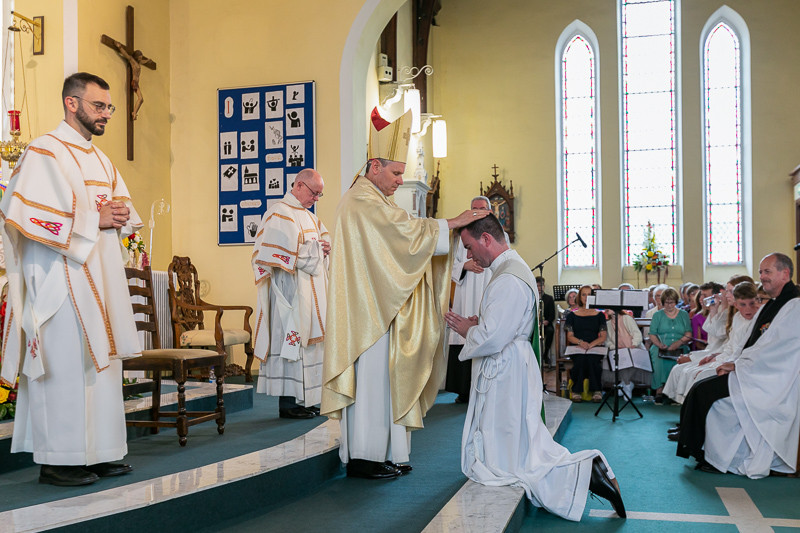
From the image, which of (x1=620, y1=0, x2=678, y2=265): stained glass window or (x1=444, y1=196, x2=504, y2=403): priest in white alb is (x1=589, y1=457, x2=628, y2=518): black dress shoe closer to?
(x1=444, y1=196, x2=504, y2=403): priest in white alb

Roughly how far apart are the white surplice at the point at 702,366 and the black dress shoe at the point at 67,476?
16.1 ft

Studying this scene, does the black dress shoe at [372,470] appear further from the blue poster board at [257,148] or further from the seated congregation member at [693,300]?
the seated congregation member at [693,300]

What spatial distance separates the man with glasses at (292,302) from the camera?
228 inches

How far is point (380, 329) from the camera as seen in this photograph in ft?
13.4

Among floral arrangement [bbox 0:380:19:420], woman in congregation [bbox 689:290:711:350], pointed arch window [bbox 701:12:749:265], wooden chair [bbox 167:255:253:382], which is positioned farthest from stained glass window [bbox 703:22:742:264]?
floral arrangement [bbox 0:380:19:420]

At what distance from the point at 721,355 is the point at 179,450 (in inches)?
192

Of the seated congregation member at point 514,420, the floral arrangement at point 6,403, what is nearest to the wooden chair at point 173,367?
the floral arrangement at point 6,403

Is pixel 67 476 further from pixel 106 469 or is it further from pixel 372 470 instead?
pixel 372 470

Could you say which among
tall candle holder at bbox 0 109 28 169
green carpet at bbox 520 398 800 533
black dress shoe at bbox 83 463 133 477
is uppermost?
tall candle holder at bbox 0 109 28 169

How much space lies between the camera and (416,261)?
4.09 meters

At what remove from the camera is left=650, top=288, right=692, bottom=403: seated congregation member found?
349 inches

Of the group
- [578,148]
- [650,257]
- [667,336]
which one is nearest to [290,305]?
[667,336]

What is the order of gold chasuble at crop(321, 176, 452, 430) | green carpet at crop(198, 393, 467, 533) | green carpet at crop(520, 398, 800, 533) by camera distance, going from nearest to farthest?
green carpet at crop(198, 393, 467, 533) < green carpet at crop(520, 398, 800, 533) < gold chasuble at crop(321, 176, 452, 430)

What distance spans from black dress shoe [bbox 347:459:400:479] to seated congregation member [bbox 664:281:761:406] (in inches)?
125
